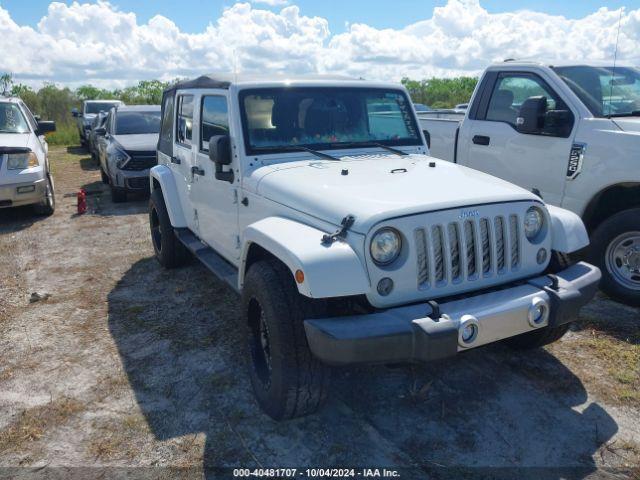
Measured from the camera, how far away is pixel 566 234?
3.24 meters

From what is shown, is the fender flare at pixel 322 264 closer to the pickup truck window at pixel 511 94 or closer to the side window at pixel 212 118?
the side window at pixel 212 118

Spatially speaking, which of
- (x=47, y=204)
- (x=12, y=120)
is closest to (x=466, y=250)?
(x=47, y=204)

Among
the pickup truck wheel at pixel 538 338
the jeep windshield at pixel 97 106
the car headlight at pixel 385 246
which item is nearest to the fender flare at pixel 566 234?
the pickup truck wheel at pixel 538 338

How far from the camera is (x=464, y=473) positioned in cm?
272

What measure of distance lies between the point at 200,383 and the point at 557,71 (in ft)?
13.7

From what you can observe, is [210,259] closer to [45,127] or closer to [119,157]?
[119,157]

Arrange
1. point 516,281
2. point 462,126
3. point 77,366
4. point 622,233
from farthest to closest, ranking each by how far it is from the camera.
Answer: point 462,126, point 622,233, point 77,366, point 516,281

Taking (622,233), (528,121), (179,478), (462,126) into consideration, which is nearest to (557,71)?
(528,121)

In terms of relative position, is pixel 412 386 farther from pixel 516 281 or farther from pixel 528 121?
pixel 528 121

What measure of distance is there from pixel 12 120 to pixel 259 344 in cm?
754

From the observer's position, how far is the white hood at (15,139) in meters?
7.89

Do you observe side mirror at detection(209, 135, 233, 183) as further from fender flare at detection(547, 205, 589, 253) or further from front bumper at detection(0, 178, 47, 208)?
front bumper at detection(0, 178, 47, 208)

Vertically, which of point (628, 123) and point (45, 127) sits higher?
point (628, 123)

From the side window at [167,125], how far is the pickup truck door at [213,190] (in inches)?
40.3
